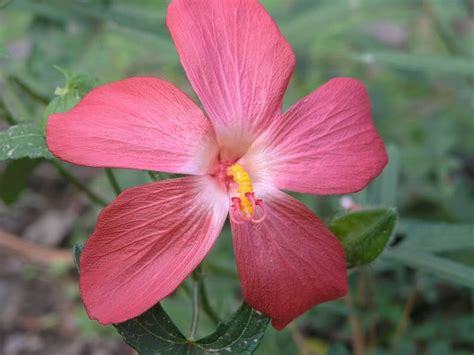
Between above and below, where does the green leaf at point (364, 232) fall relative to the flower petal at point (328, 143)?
below

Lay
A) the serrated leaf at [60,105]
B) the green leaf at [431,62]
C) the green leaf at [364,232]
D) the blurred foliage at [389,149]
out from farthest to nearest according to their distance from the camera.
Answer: the green leaf at [431,62]
the blurred foliage at [389,149]
the green leaf at [364,232]
the serrated leaf at [60,105]

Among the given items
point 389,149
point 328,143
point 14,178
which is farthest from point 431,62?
point 14,178

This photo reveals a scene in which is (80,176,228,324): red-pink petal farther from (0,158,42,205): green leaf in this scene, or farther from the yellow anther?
(0,158,42,205): green leaf

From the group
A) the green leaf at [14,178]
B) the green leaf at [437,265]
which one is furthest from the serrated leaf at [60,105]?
the green leaf at [437,265]

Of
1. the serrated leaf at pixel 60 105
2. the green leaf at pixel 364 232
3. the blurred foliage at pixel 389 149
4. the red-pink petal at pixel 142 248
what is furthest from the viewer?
the blurred foliage at pixel 389 149

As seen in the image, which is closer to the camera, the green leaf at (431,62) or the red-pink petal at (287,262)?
the red-pink petal at (287,262)

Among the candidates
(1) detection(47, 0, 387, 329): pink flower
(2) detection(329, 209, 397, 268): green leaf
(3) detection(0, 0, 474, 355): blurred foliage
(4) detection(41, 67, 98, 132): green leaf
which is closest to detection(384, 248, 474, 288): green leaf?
(3) detection(0, 0, 474, 355): blurred foliage

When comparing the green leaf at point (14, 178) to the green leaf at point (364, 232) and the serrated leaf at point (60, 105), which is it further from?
the green leaf at point (364, 232)
